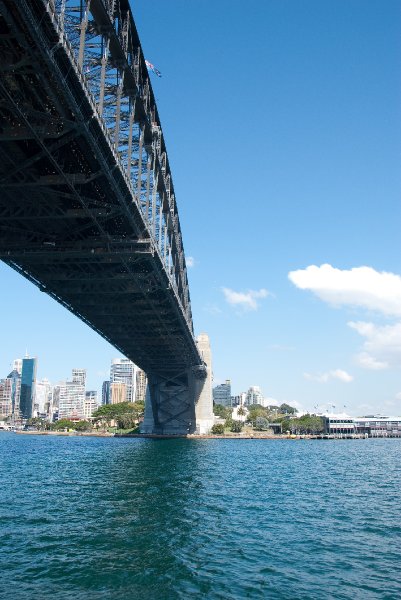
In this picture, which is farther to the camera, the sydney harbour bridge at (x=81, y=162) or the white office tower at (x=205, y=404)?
the white office tower at (x=205, y=404)

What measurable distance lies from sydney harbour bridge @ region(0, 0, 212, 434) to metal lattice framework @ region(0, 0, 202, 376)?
0.21 feet

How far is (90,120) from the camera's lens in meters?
23.7

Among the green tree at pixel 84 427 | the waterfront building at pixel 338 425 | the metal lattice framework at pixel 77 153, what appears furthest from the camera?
the green tree at pixel 84 427

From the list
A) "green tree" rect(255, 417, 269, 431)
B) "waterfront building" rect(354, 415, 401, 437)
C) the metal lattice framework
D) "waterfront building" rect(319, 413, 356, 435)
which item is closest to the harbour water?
the metal lattice framework

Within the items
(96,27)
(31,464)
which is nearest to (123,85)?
(96,27)

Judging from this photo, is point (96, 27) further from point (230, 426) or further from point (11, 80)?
point (230, 426)

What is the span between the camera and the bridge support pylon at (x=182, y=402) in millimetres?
110812

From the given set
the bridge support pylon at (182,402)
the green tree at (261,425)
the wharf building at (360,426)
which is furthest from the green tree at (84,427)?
the wharf building at (360,426)

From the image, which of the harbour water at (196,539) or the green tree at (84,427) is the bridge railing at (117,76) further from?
the green tree at (84,427)

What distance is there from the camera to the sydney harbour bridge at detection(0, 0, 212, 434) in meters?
20.5

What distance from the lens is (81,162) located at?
2950 centimetres

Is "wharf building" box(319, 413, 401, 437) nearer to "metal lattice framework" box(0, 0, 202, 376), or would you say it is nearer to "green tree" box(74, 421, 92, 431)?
"green tree" box(74, 421, 92, 431)

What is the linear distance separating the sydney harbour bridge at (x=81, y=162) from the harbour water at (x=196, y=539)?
17.0 meters

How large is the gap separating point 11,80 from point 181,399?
338ft
